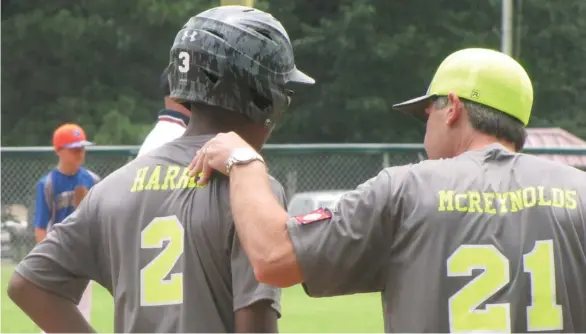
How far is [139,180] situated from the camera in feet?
11.4

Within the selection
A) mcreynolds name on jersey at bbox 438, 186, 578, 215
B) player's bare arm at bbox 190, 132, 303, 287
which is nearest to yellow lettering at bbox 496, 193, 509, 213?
mcreynolds name on jersey at bbox 438, 186, 578, 215

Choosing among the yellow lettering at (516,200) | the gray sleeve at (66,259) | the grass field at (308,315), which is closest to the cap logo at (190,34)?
the gray sleeve at (66,259)

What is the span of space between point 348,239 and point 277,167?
14.8 meters

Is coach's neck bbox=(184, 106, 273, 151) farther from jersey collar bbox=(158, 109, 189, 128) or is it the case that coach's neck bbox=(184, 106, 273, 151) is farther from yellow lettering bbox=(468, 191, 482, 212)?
jersey collar bbox=(158, 109, 189, 128)

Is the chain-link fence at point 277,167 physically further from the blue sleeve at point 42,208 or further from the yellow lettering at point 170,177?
the yellow lettering at point 170,177

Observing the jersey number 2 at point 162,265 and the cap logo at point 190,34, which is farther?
the cap logo at point 190,34

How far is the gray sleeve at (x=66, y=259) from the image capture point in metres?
3.57

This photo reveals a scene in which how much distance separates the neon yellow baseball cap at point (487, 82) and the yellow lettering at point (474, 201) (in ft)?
1.06

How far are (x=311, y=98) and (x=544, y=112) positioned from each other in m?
7.85

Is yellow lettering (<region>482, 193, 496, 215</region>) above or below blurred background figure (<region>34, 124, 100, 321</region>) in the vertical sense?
below

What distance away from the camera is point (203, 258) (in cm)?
328

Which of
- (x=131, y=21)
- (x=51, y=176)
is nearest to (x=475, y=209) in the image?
(x=51, y=176)

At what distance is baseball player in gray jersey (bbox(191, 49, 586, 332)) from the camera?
316 centimetres

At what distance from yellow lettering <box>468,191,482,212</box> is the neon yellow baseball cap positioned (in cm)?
32
